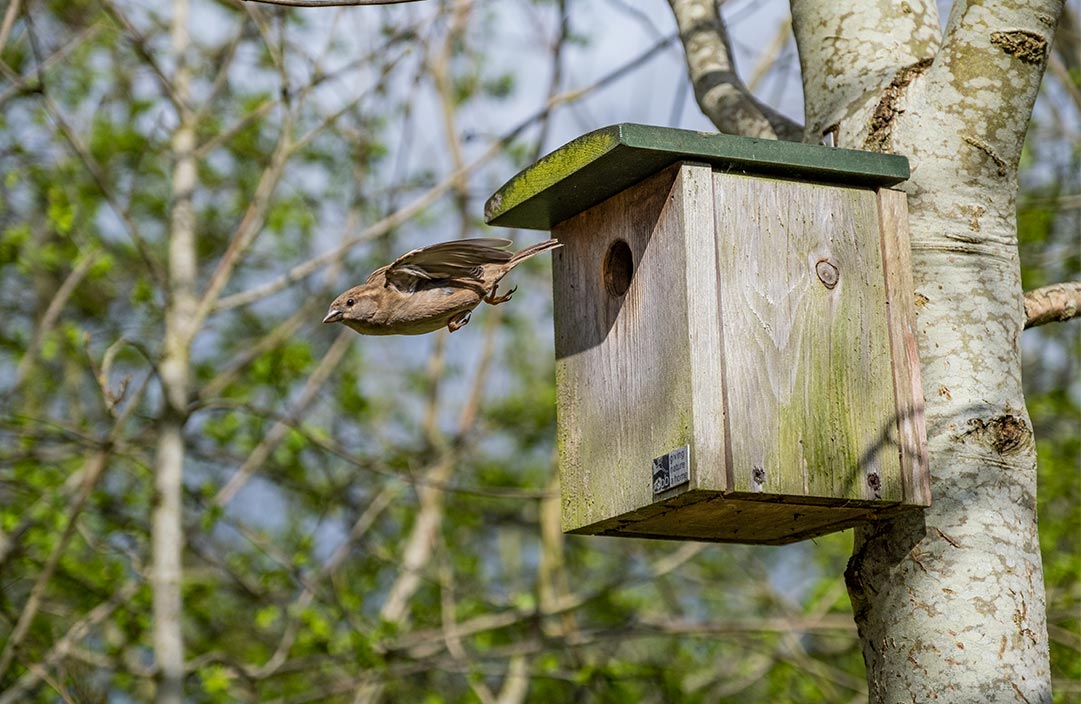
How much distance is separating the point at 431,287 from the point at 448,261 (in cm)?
7

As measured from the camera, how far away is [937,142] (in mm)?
2850

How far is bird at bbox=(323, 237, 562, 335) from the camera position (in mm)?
2807

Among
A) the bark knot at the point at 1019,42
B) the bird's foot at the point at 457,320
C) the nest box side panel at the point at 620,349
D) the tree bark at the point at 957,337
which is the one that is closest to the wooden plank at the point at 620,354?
the nest box side panel at the point at 620,349

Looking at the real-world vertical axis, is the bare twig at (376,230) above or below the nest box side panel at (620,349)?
above

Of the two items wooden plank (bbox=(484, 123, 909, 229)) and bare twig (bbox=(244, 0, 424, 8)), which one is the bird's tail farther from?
bare twig (bbox=(244, 0, 424, 8))

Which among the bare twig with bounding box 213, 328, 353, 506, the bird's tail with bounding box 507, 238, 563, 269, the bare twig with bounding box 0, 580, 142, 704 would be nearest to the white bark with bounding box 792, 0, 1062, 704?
the bird's tail with bounding box 507, 238, 563, 269

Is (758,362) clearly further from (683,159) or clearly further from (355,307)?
(355,307)

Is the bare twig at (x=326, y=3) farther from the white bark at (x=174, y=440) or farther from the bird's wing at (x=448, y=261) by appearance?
the white bark at (x=174, y=440)

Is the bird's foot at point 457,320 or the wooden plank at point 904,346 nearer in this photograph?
the wooden plank at point 904,346

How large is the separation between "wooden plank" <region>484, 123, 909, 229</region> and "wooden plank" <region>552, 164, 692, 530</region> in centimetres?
7

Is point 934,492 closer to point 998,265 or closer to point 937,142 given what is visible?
point 998,265

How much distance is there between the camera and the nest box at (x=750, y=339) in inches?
107

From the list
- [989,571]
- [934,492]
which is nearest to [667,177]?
[934,492]

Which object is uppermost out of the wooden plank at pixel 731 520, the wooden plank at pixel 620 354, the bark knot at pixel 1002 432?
the wooden plank at pixel 620 354
